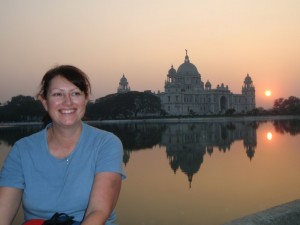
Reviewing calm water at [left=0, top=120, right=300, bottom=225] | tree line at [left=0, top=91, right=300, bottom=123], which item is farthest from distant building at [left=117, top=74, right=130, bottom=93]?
calm water at [left=0, top=120, right=300, bottom=225]

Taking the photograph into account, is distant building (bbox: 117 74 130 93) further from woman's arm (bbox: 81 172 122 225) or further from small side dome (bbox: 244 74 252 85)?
woman's arm (bbox: 81 172 122 225)

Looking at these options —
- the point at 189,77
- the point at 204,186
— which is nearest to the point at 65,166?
the point at 204,186

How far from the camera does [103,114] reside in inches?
2862

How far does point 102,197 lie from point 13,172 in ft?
2.04

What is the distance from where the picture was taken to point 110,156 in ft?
7.31

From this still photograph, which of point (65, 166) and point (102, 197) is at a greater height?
point (65, 166)

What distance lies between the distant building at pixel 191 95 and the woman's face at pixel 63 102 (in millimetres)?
87027

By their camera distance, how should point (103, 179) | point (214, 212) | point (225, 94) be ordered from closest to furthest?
point (103, 179)
point (214, 212)
point (225, 94)

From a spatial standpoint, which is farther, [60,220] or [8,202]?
[8,202]

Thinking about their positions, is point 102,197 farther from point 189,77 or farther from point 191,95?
point 189,77

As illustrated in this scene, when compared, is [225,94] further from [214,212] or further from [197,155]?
[214,212]

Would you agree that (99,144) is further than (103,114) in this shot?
No

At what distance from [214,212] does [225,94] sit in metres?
A: 93.2

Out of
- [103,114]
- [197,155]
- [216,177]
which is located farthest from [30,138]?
[103,114]
